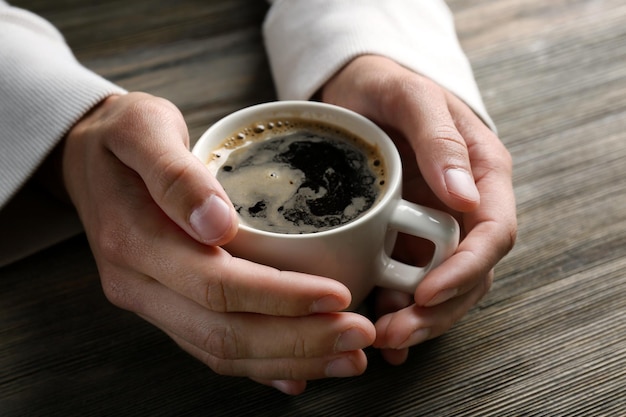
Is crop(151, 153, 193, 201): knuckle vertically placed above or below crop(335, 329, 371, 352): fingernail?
above

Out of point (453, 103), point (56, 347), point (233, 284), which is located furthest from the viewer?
point (453, 103)

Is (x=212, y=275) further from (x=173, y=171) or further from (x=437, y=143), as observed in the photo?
(x=437, y=143)

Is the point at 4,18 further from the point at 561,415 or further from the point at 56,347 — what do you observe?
the point at 561,415

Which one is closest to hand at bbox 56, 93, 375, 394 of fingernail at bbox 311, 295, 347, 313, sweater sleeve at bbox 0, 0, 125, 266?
fingernail at bbox 311, 295, 347, 313

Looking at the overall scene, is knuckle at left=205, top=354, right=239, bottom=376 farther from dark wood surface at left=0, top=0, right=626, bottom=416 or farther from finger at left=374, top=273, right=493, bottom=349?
finger at left=374, top=273, right=493, bottom=349

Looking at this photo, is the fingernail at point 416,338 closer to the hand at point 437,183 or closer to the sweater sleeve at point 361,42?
the hand at point 437,183

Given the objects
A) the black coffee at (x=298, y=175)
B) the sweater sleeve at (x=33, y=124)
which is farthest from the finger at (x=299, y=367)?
the sweater sleeve at (x=33, y=124)

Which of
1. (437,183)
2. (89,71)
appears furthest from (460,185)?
(89,71)

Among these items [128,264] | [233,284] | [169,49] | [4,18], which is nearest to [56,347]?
[128,264]
